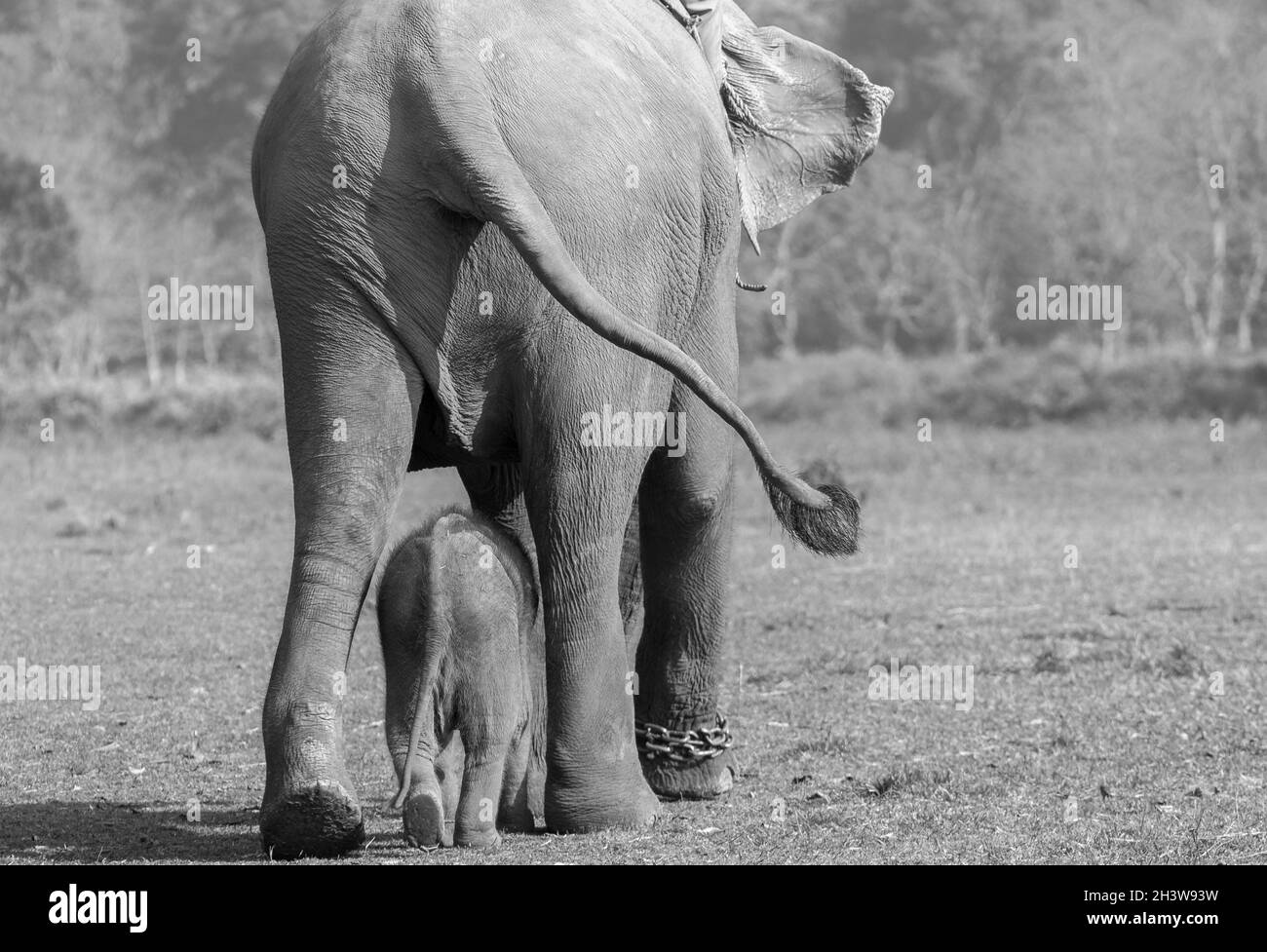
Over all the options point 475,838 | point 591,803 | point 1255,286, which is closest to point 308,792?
point 475,838

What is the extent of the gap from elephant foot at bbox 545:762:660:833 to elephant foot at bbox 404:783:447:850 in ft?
1.59

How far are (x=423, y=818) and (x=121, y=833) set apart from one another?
1.27 meters

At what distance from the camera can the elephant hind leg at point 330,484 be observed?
5.72 meters

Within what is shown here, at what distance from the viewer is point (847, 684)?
10.0m

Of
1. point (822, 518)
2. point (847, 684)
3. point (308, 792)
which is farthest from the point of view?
point (847, 684)

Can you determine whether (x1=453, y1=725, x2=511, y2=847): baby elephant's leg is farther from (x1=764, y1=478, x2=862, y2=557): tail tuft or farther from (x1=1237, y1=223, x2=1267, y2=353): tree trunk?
(x1=1237, y1=223, x2=1267, y2=353): tree trunk

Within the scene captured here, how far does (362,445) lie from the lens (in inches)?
229

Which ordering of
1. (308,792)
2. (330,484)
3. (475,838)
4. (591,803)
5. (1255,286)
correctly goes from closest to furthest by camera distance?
(308,792)
(330,484)
(475,838)
(591,803)
(1255,286)

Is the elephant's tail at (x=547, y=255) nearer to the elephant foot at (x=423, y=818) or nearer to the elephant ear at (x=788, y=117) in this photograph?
the elephant foot at (x=423, y=818)

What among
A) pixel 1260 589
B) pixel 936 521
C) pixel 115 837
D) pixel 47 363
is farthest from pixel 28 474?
pixel 47 363

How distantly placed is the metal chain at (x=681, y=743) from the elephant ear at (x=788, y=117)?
6.29 ft

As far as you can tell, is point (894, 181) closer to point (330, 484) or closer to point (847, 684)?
point (847, 684)

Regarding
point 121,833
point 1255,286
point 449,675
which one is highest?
point 1255,286

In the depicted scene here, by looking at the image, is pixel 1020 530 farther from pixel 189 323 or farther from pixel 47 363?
pixel 189 323
